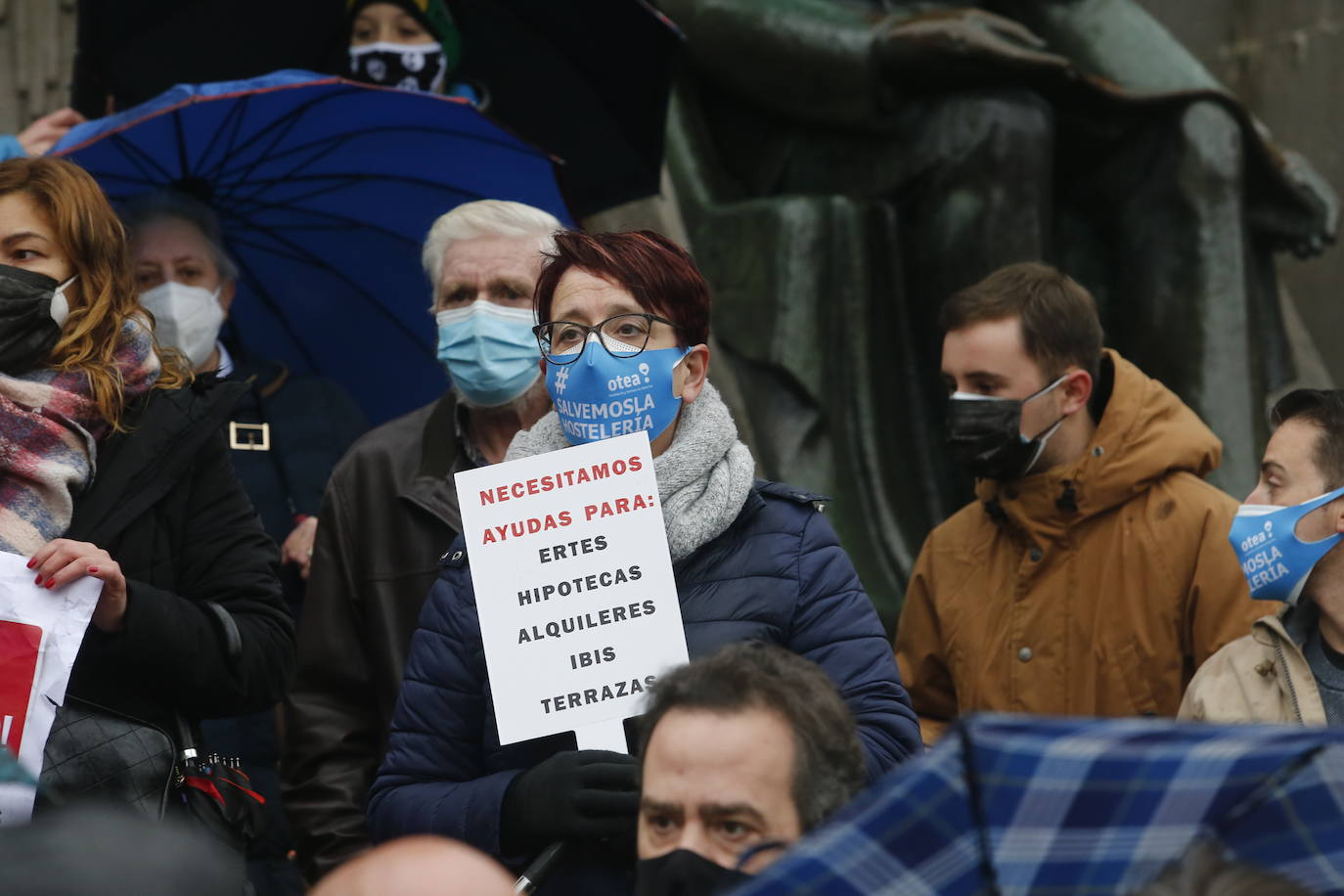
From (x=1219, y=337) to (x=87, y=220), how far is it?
167 inches

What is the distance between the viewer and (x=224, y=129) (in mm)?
4836

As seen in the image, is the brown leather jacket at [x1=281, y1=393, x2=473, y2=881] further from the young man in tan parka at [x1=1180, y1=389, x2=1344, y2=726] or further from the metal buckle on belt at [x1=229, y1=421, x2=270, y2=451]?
the young man in tan parka at [x1=1180, y1=389, x2=1344, y2=726]

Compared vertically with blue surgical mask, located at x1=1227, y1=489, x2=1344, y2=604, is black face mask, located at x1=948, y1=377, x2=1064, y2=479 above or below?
above

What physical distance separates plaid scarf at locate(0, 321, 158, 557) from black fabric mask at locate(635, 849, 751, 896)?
1.36 meters

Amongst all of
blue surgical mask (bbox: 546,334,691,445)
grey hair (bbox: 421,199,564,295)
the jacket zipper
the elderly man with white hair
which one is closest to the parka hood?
the jacket zipper

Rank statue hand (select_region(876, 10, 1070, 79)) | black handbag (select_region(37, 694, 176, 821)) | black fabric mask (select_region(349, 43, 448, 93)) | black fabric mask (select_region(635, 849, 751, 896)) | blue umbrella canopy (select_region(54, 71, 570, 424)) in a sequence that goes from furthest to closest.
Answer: statue hand (select_region(876, 10, 1070, 79)), black fabric mask (select_region(349, 43, 448, 93)), blue umbrella canopy (select_region(54, 71, 570, 424)), black handbag (select_region(37, 694, 176, 821)), black fabric mask (select_region(635, 849, 751, 896))

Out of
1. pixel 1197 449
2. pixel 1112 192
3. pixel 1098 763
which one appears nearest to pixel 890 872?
pixel 1098 763

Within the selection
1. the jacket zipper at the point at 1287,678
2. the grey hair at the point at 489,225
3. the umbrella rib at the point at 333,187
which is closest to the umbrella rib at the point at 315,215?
the umbrella rib at the point at 333,187

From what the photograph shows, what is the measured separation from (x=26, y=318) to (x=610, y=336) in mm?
1044

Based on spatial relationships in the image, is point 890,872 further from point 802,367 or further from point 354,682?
point 802,367

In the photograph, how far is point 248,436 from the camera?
195 inches

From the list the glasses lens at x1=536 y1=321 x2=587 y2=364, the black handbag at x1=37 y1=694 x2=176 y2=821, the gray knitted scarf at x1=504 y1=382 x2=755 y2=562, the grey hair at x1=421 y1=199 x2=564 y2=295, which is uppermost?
the grey hair at x1=421 y1=199 x2=564 y2=295

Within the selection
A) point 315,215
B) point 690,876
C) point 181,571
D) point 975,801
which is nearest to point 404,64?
point 315,215

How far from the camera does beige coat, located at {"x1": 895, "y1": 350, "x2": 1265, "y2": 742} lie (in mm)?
4477
